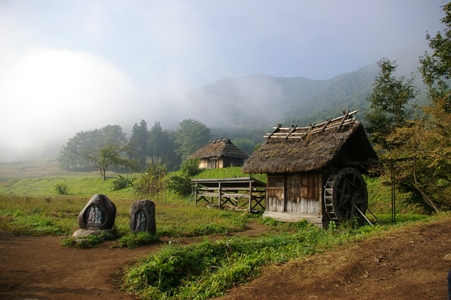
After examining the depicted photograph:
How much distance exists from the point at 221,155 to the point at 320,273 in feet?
111

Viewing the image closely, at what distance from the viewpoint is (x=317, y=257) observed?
21.0 ft

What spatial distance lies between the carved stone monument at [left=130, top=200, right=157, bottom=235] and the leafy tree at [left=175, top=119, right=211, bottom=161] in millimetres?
60886

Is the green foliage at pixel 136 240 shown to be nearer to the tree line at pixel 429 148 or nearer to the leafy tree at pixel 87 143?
the tree line at pixel 429 148

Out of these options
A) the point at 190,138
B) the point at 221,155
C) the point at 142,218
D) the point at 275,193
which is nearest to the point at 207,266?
the point at 142,218

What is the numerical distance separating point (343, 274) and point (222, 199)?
63.6ft

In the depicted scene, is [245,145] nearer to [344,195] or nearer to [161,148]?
[161,148]

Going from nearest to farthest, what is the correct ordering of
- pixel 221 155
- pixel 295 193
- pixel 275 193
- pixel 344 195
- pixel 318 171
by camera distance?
pixel 344 195 → pixel 318 171 → pixel 295 193 → pixel 275 193 → pixel 221 155

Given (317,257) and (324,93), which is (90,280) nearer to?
(317,257)

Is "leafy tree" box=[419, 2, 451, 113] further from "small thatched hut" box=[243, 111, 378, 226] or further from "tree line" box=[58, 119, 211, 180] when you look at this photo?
"tree line" box=[58, 119, 211, 180]

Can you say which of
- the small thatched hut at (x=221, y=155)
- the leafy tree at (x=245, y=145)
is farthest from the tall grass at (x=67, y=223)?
the leafy tree at (x=245, y=145)

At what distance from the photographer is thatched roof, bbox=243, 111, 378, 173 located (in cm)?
1373

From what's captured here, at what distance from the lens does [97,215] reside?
10719 millimetres

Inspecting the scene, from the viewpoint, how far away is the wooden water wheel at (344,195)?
44.9 ft

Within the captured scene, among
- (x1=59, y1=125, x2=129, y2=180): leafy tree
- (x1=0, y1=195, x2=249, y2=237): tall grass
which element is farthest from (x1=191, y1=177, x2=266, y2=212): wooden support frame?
(x1=59, y1=125, x2=129, y2=180): leafy tree
